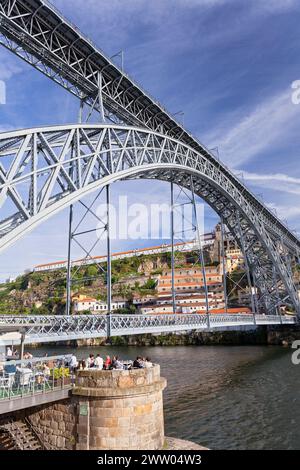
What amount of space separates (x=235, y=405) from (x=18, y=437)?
1035 centimetres

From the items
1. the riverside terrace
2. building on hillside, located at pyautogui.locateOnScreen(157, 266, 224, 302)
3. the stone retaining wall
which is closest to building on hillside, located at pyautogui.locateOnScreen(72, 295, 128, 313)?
building on hillside, located at pyautogui.locateOnScreen(157, 266, 224, 302)

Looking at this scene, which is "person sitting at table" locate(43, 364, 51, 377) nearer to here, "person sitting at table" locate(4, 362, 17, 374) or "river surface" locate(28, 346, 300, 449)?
"person sitting at table" locate(4, 362, 17, 374)

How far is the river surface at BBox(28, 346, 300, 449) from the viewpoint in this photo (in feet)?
41.8

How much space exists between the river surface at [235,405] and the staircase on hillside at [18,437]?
5.01m

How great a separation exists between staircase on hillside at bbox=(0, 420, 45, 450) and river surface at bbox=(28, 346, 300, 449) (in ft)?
16.4

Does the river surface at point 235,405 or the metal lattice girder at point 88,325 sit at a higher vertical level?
the metal lattice girder at point 88,325

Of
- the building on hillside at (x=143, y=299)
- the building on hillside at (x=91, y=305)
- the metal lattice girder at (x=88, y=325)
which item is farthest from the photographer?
the building on hillside at (x=91, y=305)

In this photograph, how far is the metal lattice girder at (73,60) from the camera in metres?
14.9

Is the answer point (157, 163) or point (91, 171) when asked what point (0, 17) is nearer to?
point (91, 171)

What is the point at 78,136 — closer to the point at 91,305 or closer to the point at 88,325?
the point at 88,325

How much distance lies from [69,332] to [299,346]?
32545 millimetres

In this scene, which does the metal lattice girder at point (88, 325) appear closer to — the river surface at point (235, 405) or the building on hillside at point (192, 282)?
the river surface at point (235, 405)

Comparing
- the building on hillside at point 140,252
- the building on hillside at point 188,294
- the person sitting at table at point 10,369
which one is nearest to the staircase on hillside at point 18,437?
the person sitting at table at point 10,369

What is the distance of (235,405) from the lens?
55.4 ft
